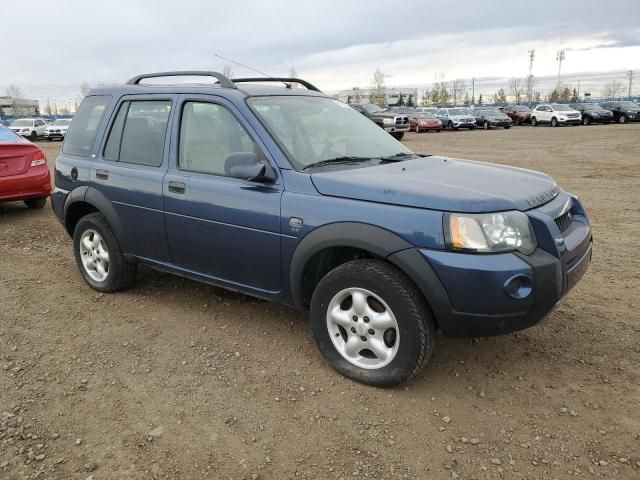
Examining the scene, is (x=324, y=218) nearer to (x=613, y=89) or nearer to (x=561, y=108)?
(x=561, y=108)

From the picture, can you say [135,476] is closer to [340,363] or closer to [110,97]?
[340,363]

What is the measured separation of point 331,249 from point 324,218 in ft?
0.69

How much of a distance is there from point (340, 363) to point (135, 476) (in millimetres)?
1336

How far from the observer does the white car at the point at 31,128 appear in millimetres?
34838

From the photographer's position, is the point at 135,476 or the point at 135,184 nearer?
the point at 135,476

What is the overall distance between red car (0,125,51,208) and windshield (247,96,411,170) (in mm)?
5581

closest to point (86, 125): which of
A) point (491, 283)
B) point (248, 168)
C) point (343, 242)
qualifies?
point (248, 168)

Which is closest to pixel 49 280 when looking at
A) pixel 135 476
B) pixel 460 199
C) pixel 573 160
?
pixel 135 476

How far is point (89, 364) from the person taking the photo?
12.1 feet

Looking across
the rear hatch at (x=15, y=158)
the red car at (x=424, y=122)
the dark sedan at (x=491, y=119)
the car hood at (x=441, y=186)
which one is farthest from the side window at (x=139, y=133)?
the dark sedan at (x=491, y=119)

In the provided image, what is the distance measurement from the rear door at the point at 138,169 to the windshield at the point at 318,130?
2.80 ft

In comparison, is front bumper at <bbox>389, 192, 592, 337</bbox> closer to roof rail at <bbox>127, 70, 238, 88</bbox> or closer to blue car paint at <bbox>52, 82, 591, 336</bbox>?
blue car paint at <bbox>52, 82, 591, 336</bbox>

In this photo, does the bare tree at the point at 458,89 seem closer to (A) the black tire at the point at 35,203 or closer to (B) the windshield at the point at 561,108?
(B) the windshield at the point at 561,108

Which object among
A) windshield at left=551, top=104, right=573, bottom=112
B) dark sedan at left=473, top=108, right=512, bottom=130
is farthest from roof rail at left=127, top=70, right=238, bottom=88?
windshield at left=551, top=104, right=573, bottom=112
